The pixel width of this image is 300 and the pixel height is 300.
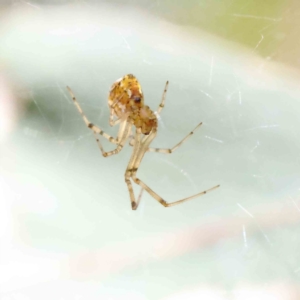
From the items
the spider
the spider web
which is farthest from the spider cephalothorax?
the spider web

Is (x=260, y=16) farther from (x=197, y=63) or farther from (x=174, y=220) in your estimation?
(x=174, y=220)

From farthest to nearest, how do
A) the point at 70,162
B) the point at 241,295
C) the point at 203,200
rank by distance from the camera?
the point at 70,162 < the point at 203,200 < the point at 241,295

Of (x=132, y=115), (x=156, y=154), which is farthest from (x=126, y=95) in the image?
(x=156, y=154)

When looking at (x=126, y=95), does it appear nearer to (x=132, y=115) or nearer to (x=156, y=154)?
(x=132, y=115)

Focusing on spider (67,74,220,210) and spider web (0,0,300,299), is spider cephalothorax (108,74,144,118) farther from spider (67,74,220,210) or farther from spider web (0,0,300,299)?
spider web (0,0,300,299)

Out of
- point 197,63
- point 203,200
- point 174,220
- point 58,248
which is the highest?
point 197,63

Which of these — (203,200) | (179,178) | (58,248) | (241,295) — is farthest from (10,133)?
(241,295)

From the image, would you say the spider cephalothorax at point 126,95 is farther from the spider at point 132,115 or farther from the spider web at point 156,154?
the spider web at point 156,154

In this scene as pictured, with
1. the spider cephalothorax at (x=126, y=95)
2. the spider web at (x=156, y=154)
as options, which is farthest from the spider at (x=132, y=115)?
the spider web at (x=156, y=154)
